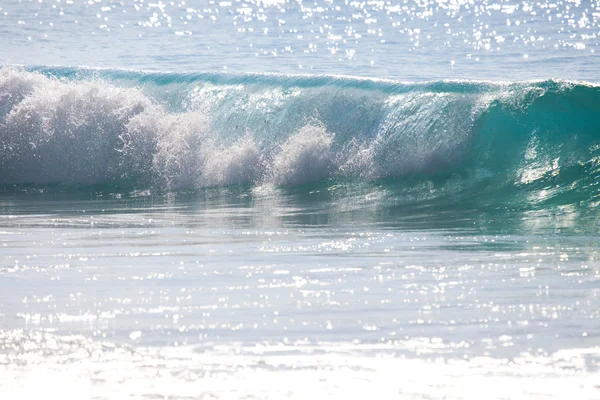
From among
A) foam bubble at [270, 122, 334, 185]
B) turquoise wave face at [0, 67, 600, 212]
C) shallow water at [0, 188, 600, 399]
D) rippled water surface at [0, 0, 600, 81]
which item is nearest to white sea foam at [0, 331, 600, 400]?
shallow water at [0, 188, 600, 399]

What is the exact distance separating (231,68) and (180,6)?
3129cm

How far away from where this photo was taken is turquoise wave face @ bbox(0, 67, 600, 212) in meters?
14.2

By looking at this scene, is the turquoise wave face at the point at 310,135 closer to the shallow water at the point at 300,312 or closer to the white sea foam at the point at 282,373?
the shallow water at the point at 300,312

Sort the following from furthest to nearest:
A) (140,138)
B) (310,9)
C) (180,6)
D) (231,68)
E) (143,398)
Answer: (180,6), (310,9), (231,68), (140,138), (143,398)

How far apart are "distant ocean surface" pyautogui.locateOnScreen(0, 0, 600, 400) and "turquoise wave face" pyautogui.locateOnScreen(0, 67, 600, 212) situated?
39mm

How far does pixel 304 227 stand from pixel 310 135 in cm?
490

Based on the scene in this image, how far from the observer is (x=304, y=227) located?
11203 mm

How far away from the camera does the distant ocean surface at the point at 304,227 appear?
573cm

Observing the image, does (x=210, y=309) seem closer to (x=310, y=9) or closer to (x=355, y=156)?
(x=355, y=156)

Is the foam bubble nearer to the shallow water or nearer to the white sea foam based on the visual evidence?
the shallow water

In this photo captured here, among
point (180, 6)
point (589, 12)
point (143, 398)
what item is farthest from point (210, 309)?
point (180, 6)

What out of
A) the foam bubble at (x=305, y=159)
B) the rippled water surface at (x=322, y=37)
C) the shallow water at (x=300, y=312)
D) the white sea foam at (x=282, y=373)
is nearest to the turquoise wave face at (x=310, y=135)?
the foam bubble at (x=305, y=159)

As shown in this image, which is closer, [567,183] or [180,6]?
[567,183]

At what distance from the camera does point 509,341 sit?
6078 millimetres
